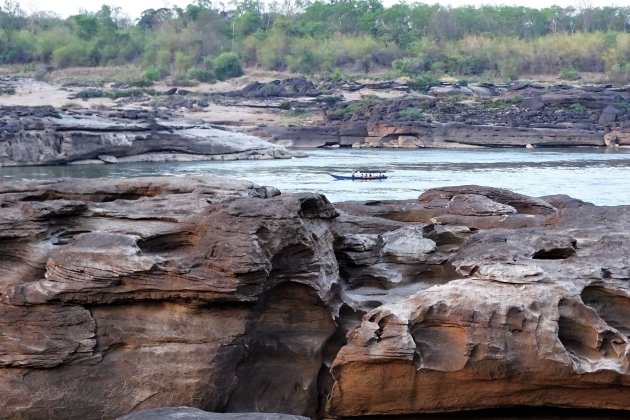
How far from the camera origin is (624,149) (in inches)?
1761

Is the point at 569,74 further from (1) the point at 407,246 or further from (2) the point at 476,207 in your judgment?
(1) the point at 407,246

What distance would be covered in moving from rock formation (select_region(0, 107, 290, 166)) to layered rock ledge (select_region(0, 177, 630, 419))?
2940cm

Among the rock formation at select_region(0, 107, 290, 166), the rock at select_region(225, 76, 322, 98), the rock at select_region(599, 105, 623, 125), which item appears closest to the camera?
the rock formation at select_region(0, 107, 290, 166)

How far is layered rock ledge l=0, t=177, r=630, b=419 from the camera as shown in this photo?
717cm

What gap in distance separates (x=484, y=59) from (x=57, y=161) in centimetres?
4134

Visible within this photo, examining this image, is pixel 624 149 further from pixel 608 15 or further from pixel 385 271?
pixel 608 15

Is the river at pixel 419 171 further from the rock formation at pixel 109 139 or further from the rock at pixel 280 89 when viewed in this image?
the rock at pixel 280 89

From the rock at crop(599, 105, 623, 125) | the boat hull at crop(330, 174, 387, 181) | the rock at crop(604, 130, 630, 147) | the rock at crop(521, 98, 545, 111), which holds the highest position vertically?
the boat hull at crop(330, 174, 387, 181)

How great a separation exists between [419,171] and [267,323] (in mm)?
26867

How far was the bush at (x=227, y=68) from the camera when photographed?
64062 millimetres

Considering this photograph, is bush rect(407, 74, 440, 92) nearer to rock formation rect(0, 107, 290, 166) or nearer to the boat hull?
rock formation rect(0, 107, 290, 166)

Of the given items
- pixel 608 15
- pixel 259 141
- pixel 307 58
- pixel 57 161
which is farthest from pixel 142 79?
pixel 608 15

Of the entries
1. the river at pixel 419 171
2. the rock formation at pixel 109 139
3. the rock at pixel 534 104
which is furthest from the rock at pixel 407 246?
the rock at pixel 534 104

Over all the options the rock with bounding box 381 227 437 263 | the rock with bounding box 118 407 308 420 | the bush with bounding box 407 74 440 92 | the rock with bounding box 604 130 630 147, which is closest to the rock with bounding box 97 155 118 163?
the rock with bounding box 604 130 630 147
